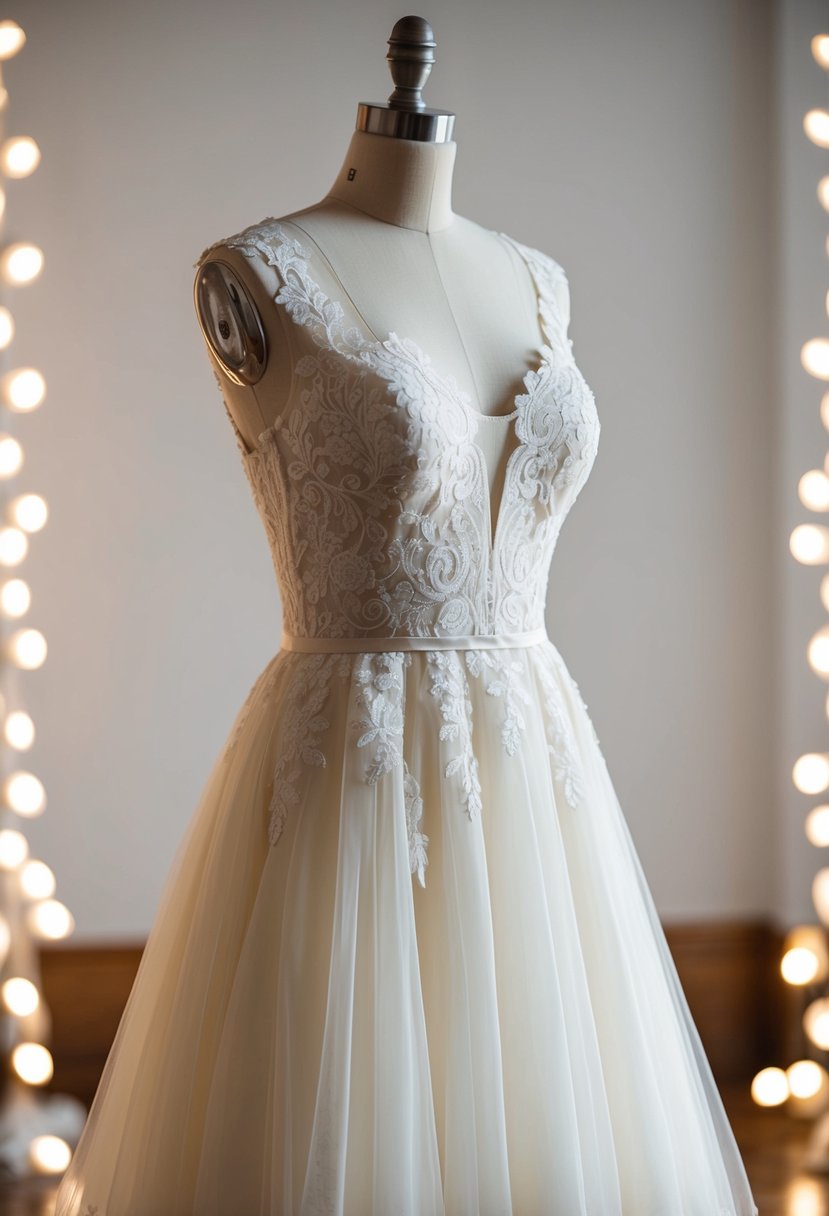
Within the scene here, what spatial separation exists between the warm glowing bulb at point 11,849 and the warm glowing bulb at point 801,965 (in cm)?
164

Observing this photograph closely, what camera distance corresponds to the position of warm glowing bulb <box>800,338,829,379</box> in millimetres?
2482

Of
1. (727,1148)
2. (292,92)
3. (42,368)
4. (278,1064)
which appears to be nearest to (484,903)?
(278,1064)

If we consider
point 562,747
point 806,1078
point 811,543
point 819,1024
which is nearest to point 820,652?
point 811,543

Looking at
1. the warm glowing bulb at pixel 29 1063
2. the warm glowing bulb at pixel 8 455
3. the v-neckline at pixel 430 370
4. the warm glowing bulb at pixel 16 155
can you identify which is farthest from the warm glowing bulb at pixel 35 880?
the warm glowing bulb at pixel 16 155

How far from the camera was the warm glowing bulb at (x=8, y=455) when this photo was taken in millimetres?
2383

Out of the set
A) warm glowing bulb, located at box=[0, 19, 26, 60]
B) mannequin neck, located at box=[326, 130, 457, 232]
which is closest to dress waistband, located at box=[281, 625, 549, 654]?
mannequin neck, located at box=[326, 130, 457, 232]

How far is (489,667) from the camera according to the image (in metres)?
1.36

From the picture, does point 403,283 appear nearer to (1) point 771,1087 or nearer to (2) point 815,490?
(2) point 815,490

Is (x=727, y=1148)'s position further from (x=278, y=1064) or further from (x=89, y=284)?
(x=89, y=284)

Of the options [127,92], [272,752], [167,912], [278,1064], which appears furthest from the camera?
[127,92]

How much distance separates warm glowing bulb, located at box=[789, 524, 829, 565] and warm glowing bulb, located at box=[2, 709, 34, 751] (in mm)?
1685

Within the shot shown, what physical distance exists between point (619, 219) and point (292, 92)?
0.74 meters

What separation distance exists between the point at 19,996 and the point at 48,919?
17cm

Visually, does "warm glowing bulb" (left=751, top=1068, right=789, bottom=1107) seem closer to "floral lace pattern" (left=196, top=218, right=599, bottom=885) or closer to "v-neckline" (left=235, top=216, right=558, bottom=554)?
"floral lace pattern" (left=196, top=218, right=599, bottom=885)
